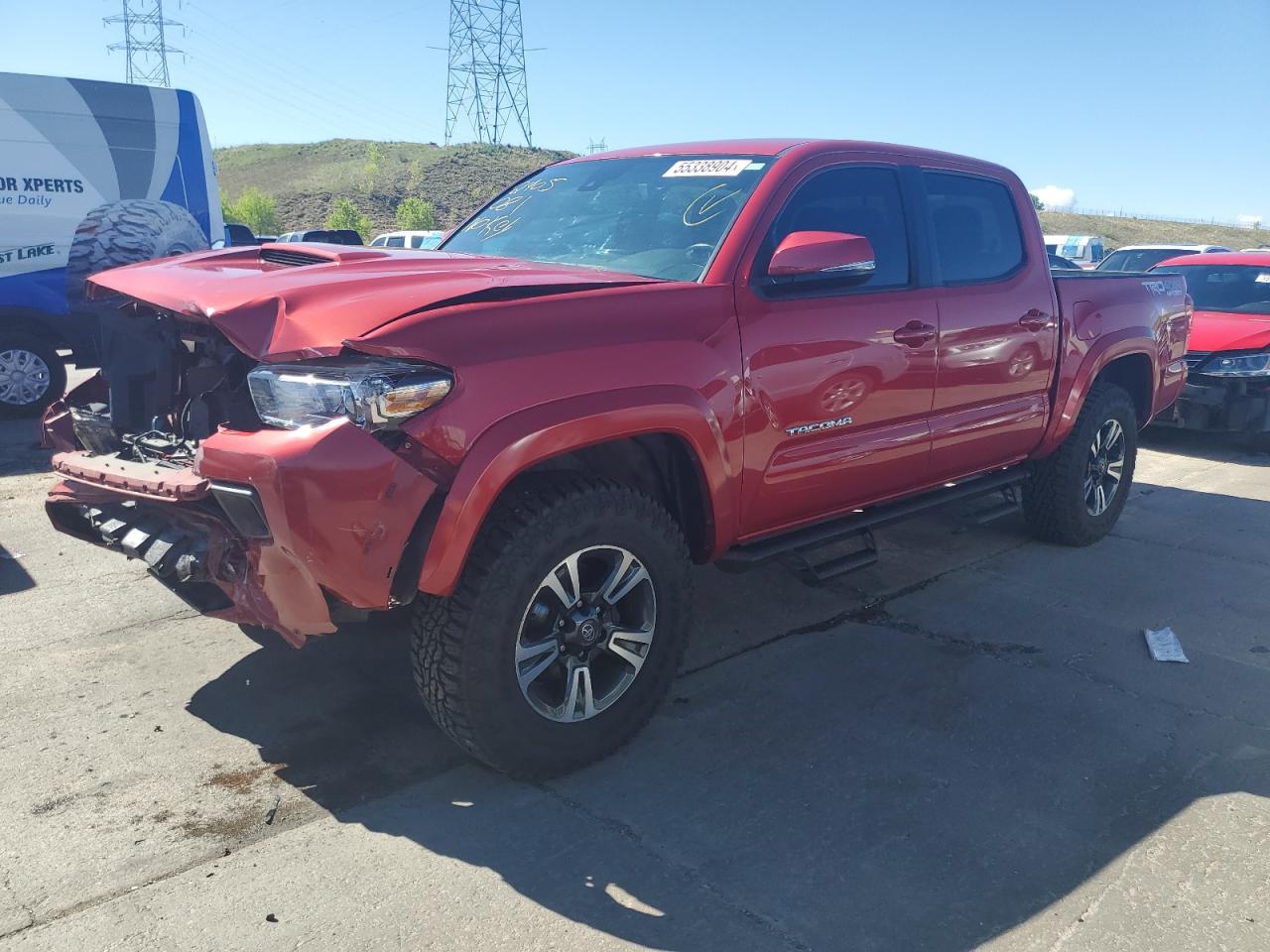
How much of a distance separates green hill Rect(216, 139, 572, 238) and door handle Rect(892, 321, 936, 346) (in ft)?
171

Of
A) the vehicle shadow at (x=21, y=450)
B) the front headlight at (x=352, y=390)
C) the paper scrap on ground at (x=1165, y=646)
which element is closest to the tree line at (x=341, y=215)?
the vehicle shadow at (x=21, y=450)

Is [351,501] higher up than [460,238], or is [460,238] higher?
[460,238]

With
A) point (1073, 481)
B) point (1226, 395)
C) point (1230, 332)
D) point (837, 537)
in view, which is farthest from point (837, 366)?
point (1230, 332)

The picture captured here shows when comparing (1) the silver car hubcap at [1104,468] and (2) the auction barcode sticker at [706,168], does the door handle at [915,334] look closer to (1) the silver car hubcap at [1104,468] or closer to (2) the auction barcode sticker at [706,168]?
(2) the auction barcode sticker at [706,168]

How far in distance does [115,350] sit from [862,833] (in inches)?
118

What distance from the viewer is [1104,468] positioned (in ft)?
19.0

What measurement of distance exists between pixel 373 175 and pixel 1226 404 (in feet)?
206

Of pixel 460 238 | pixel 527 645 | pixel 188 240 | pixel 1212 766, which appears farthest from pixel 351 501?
pixel 188 240

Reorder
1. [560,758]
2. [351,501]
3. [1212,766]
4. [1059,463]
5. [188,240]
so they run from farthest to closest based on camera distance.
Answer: [188,240]
[1059,463]
[1212,766]
[560,758]
[351,501]

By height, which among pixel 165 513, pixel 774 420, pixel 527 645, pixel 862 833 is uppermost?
pixel 774 420

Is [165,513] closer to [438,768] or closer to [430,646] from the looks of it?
[430,646]

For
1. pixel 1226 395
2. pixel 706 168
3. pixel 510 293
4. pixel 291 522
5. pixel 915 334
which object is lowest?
pixel 1226 395

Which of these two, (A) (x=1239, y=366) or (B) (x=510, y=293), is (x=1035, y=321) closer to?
(B) (x=510, y=293)

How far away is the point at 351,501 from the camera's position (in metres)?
2.50
